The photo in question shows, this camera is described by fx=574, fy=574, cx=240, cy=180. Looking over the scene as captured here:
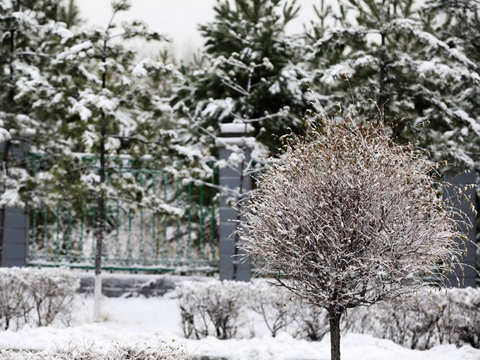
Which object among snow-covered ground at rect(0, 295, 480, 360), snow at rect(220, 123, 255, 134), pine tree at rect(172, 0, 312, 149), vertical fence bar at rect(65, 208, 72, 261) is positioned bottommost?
snow-covered ground at rect(0, 295, 480, 360)

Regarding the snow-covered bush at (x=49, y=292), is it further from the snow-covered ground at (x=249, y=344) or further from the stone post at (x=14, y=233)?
the stone post at (x=14, y=233)

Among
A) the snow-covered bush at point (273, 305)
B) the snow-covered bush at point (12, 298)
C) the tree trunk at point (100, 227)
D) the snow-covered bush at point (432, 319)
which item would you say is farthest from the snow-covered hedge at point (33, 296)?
the snow-covered bush at point (432, 319)

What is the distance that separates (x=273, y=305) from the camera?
7.06 m

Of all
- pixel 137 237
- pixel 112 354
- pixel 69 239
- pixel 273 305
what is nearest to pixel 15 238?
pixel 69 239

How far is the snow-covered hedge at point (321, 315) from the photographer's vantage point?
6.69 m

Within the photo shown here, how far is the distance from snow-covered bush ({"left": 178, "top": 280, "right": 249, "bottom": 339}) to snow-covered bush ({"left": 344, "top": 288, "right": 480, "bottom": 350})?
1370 millimetres

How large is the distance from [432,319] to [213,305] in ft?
8.59

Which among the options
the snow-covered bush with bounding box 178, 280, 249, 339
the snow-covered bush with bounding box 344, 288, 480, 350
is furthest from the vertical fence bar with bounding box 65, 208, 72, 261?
the snow-covered bush with bounding box 344, 288, 480, 350

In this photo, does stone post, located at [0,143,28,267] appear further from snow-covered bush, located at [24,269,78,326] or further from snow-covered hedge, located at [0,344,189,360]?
snow-covered hedge, located at [0,344,189,360]

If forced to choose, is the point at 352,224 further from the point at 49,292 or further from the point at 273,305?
the point at 49,292

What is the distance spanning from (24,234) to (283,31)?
6.34m

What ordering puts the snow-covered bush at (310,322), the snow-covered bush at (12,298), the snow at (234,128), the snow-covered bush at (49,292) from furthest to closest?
the snow at (234,128), the snow-covered bush at (49,292), the snow-covered bush at (12,298), the snow-covered bush at (310,322)

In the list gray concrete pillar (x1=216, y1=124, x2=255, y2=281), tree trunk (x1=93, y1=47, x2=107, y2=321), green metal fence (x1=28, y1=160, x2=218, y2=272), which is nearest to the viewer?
tree trunk (x1=93, y1=47, x2=107, y2=321)

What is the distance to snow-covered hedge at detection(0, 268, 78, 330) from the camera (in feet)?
24.6
